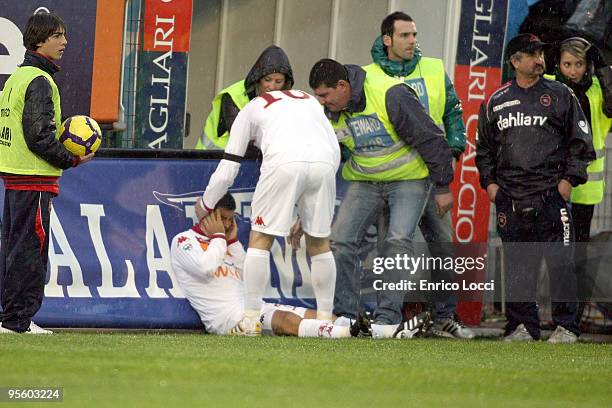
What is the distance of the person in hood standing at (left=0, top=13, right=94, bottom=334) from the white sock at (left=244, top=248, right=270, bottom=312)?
1497 millimetres

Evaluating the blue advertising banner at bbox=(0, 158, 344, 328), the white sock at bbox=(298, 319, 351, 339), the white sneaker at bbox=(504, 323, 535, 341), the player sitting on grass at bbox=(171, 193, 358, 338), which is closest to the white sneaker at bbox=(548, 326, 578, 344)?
the white sneaker at bbox=(504, 323, 535, 341)

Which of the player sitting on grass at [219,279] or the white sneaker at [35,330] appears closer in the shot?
the white sneaker at [35,330]

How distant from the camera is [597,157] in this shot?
1119 centimetres

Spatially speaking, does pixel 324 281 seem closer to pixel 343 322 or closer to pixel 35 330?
pixel 343 322

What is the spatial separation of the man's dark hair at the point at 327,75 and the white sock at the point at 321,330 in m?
1.76

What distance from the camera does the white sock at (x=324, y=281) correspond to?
33.1 ft

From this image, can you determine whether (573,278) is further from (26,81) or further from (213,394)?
(213,394)

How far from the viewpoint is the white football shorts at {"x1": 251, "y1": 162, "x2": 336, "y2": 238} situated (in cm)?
991

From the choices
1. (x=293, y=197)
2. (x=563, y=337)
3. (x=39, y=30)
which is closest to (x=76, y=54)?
(x=39, y=30)

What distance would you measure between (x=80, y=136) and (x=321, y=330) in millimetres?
2223

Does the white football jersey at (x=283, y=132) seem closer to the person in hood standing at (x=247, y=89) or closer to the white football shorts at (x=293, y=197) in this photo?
the white football shorts at (x=293, y=197)

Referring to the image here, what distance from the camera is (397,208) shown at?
1046cm

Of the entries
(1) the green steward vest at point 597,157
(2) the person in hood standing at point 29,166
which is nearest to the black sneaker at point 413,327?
(1) the green steward vest at point 597,157

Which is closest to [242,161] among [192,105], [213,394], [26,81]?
[26,81]
